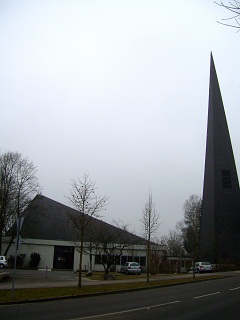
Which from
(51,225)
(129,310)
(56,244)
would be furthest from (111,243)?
(129,310)

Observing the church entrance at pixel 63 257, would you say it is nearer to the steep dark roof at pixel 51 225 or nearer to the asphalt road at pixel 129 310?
the steep dark roof at pixel 51 225

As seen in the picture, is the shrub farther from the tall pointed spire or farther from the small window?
the small window

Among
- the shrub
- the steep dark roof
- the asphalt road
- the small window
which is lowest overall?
the asphalt road

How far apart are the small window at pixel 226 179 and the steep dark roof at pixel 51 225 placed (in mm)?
14848

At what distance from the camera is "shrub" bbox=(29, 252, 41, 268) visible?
148ft

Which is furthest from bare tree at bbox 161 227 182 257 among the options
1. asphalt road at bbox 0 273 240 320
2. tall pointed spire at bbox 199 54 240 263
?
asphalt road at bbox 0 273 240 320

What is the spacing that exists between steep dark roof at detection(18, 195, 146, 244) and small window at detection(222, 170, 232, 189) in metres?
14.8

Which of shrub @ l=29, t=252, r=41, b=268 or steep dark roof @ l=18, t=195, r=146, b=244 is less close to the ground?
steep dark roof @ l=18, t=195, r=146, b=244

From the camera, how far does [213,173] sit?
53.5 meters

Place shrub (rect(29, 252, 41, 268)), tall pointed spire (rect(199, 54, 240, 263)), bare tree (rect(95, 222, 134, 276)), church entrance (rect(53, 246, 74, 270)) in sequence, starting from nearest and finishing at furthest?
1. bare tree (rect(95, 222, 134, 276))
2. shrub (rect(29, 252, 41, 268))
3. church entrance (rect(53, 246, 74, 270))
4. tall pointed spire (rect(199, 54, 240, 263))

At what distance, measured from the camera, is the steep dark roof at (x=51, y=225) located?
4474 centimetres

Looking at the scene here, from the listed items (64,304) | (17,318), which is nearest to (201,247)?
(64,304)

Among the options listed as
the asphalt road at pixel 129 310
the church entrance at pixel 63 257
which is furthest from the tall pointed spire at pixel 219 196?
the asphalt road at pixel 129 310

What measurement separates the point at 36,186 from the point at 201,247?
2555cm
